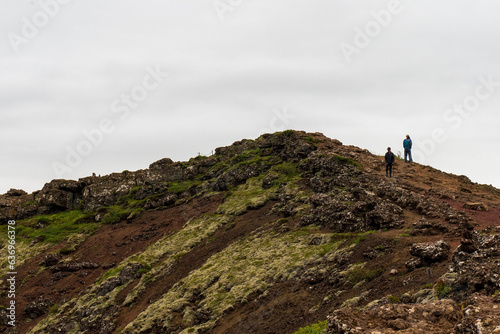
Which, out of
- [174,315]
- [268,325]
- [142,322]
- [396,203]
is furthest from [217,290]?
[396,203]

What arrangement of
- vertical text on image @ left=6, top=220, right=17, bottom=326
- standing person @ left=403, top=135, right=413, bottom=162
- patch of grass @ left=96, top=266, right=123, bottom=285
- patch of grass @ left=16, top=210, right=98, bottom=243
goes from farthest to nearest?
patch of grass @ left=16, top=210, right=98, bottom=243 < standing person @ left=403, top=135, right=413, bottom=162 < vertical text on image @ left=6, top=220, right=17, bottom=326 < patch of grass @ left=96, top=266, right=123, bottom=285

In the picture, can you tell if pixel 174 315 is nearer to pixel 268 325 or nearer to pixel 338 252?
pixel 268 325

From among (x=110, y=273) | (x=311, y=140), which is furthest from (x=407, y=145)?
(x=110, y=273)

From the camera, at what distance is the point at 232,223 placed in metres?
41.9

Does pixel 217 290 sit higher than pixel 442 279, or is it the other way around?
pixel 442 279

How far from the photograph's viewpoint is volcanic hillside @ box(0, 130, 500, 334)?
1956 centimetres

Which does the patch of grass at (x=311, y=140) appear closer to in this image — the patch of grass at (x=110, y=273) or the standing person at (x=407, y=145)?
the standing person at (x=407, y=145)

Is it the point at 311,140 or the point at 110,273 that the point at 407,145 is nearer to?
the point at 311,140

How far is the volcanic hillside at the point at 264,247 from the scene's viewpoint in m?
19.6

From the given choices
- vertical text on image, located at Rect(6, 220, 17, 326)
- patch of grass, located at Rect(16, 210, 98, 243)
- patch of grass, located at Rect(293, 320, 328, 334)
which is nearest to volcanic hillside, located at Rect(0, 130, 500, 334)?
patch of grass, located at Rect(293, 320, 328, 334)

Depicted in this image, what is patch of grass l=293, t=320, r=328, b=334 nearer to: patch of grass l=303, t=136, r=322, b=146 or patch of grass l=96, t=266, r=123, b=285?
patch of grass l=96, t=266, r=123, b=285

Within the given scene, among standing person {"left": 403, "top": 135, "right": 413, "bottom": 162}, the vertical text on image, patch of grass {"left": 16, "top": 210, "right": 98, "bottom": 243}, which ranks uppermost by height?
standing person {"left": 403, "top": 135, "right": 413, "bottom": 162}

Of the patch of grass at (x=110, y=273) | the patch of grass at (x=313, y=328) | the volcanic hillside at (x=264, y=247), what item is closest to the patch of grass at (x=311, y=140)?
the volcanic hillside at (x=264, y=247)

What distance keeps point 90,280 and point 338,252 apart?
24.8 metres
